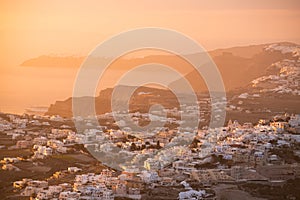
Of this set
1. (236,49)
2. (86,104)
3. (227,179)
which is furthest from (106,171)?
(236,49)

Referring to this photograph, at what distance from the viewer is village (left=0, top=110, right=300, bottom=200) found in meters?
13.8

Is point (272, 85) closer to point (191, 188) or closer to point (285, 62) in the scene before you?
point (285, 62)

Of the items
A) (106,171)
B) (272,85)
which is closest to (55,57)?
(272,85)

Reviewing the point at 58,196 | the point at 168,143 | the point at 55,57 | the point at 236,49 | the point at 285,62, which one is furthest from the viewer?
the point at 55,57

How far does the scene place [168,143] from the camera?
65.3 feet

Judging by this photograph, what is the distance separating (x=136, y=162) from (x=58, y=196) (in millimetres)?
3927

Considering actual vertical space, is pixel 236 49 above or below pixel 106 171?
above

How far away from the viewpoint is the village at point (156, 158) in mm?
13836

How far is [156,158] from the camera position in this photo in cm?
1714

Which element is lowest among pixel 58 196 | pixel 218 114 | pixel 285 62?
pixel 58 196

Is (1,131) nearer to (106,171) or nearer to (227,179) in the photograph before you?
(106,171)

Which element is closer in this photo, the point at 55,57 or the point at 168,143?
the point at 168,143

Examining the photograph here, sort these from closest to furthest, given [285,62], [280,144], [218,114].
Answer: [280,144]
[218,114]
[285,62]

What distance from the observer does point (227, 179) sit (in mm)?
14898
